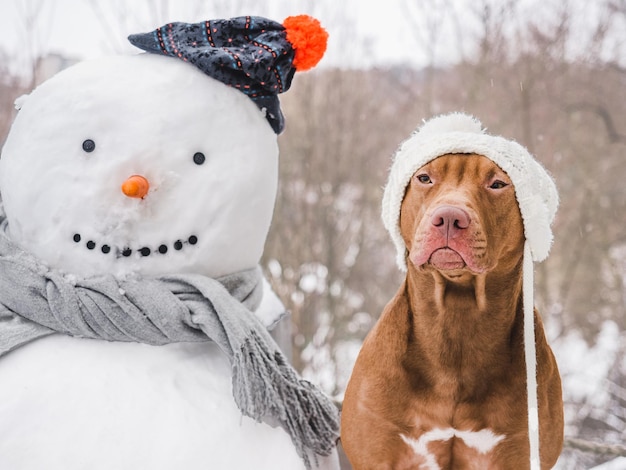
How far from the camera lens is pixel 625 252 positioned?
3.50m

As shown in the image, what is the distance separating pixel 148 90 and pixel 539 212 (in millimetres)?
813

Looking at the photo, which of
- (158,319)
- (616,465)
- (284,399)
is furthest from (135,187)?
(616,465)

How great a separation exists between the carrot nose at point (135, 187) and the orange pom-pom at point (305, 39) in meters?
0.43

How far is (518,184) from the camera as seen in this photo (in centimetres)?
106

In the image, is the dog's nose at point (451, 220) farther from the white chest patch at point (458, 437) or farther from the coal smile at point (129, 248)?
the coal smile at point (129, 248)

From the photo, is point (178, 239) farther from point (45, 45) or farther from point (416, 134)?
point (45, 45)

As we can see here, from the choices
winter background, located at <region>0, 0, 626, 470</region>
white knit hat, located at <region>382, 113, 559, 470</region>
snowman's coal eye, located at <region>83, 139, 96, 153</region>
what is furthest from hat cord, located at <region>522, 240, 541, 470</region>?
winter background, located at <region>0, 0, 626, 470</region>

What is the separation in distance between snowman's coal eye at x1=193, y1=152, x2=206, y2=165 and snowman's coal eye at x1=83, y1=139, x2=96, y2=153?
0.20 meters

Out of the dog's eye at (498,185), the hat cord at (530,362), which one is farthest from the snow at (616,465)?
the dog's eye at (498,185)

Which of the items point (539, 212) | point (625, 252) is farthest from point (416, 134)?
point (625, 252)

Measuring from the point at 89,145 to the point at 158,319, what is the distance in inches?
15.0

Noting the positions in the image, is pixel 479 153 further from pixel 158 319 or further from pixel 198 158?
pixel 158 319

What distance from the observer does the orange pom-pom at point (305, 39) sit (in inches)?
53.3

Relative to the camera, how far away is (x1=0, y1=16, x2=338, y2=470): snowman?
1147mm
